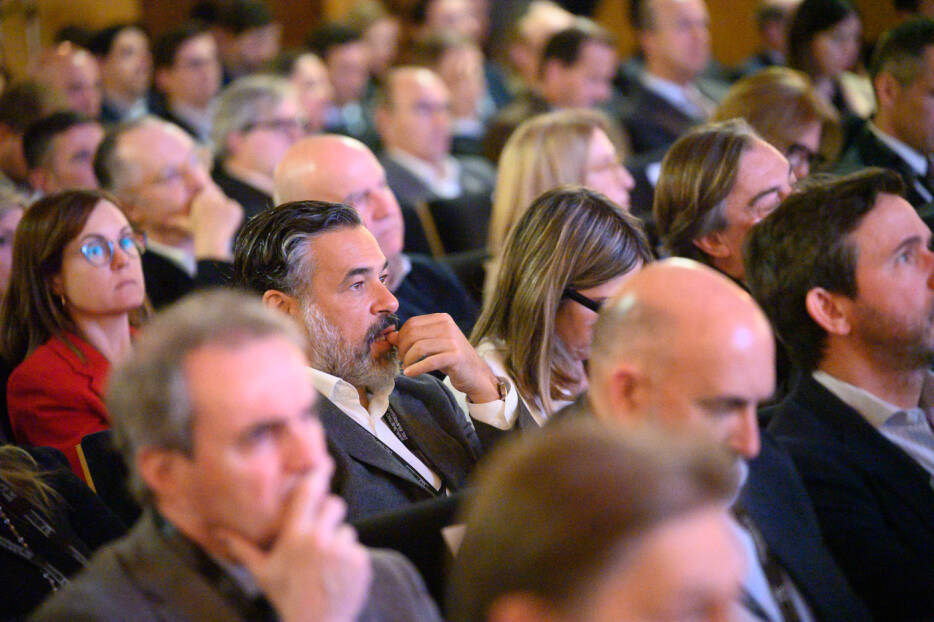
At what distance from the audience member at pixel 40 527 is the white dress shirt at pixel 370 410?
18.7 inches

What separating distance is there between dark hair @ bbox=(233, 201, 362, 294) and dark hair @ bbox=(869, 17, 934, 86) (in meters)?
2.28

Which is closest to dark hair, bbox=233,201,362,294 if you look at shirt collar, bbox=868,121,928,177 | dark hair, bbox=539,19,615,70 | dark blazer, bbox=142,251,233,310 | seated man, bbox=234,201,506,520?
seated man, bbox=234,201,506,520

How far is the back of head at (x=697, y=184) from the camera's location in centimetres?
287

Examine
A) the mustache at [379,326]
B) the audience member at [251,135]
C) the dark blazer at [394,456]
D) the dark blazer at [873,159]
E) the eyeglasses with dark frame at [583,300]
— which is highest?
the mustache at [379,326]

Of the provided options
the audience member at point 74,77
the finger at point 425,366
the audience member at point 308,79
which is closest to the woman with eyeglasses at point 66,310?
the finger at point 425,366

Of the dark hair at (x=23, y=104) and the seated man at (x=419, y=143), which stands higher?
the dark hair at (x=23, y=104)

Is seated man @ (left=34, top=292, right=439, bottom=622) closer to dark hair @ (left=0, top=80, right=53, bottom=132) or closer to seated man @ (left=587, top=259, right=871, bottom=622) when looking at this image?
seated man @ (left=587, top=259, right=871, bottom=622)

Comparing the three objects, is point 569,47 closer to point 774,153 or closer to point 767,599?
point 774,153

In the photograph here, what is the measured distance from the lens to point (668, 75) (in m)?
6.10

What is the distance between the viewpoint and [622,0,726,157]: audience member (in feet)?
19.0

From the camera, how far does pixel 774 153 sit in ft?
9.60

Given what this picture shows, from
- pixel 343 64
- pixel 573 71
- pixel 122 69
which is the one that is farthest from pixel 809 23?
pixel 122 69

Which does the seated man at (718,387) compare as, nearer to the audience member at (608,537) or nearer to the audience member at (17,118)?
the audience member at (608,537)

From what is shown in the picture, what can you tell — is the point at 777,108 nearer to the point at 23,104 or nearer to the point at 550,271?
the point at 550,271
